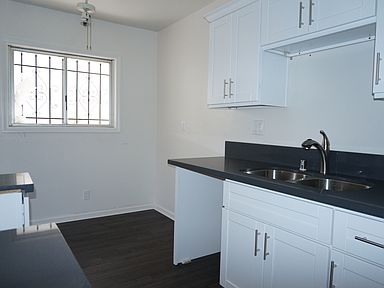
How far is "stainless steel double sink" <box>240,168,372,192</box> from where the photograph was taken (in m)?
1.79

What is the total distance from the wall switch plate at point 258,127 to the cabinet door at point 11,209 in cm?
189

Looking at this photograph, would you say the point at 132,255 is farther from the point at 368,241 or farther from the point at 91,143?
the point at 368,241

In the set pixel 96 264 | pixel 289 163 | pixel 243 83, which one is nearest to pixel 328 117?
pixel 289 163

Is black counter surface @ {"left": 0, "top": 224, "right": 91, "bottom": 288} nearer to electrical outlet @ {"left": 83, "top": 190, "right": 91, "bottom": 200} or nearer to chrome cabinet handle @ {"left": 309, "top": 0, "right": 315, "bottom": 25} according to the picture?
chrome cabinet handle @ {"left": 309, "top": 0, "right": 315, "bottom": 25}

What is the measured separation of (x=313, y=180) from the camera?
6.45 feet

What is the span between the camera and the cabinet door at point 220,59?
97.7 inches

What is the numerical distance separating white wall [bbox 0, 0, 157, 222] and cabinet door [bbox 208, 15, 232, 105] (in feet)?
5.47

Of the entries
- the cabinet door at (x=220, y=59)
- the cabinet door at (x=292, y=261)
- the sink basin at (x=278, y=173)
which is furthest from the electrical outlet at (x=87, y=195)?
the cabinet door at (x=292, y=261)

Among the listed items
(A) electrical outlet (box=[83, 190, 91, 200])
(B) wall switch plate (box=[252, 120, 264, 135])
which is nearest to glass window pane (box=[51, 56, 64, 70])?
(A) electrical outlet (box=[83, 190, 91, 200])

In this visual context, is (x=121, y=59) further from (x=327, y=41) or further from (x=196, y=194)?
(x=327, y=41)

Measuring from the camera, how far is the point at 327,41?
1.95m

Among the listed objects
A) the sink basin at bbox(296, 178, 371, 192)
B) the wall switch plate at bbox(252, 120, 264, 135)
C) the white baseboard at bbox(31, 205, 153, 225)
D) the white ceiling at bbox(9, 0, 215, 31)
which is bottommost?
the white baseboard at bbox(31, 205, 153, 225)

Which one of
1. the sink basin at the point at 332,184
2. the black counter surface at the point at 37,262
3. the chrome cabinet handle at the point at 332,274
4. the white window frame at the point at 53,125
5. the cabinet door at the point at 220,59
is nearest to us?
the black counter surface at the point at 37,262

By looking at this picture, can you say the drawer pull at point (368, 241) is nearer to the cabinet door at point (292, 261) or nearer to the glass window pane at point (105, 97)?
the cabinet door at point (292, 261)
